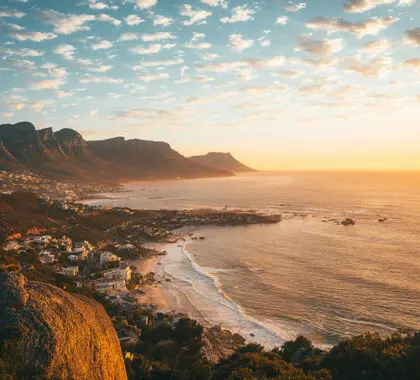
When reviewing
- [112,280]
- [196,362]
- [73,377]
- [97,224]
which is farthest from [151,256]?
[73,377]

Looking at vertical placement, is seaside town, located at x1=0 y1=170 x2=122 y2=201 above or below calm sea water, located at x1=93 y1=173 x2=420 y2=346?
above

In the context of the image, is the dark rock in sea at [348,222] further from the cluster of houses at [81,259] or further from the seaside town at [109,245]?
the cluster of houses at [81,259]

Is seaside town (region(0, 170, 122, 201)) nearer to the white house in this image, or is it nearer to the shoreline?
the white house

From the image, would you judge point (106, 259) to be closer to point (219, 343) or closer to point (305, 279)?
point (219, 343)

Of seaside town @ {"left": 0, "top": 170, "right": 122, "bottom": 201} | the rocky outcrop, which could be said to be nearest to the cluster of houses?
the rocky outcrop

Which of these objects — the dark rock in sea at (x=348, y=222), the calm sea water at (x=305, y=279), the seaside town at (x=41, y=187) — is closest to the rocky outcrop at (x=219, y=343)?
the calm sea water at (x=305, y=279)

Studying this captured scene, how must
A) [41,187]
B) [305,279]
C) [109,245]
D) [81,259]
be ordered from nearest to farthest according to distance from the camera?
[305,279] → [81,259] → [109,245] → [41,187]

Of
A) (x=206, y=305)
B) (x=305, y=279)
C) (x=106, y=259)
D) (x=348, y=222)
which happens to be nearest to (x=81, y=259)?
(x=106, y=259)

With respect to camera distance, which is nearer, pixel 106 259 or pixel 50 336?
pixel 50 336

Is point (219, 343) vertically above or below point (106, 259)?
below
